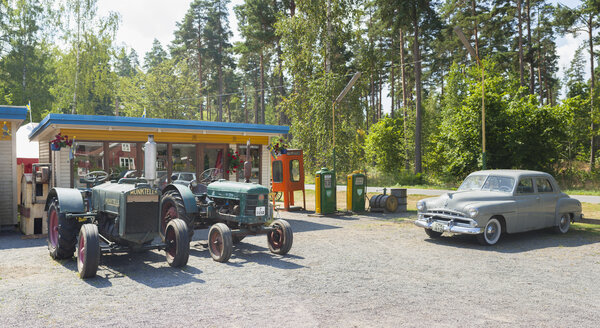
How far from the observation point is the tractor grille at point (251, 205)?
8.31 metres

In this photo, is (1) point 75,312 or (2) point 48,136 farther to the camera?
(2) point 48,136

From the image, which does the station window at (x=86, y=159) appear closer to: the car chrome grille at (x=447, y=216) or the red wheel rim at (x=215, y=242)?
the red wheel rim at (x=215, y=242)

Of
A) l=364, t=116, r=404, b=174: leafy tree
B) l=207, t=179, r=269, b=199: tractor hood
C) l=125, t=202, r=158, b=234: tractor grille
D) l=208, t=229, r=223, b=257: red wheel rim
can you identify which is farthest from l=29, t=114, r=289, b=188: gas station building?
l=364, t=116, r=404, b=174: leafy tree

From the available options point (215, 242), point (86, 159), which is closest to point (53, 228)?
point (215, 242)

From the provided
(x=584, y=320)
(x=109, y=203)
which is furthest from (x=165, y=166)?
(x=584, y=320)

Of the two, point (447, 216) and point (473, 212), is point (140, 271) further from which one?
point (473, 212)

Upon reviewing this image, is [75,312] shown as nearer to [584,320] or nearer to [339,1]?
[584,320]

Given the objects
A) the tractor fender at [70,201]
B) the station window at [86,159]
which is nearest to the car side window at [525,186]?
the tractor fender at [70,201]

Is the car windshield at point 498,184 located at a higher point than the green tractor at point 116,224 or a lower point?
higher

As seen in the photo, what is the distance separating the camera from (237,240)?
9.52 m

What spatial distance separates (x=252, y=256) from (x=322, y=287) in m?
2.58

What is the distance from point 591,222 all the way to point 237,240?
1033cm

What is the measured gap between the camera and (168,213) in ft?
30.0

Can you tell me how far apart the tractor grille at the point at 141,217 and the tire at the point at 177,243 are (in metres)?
0.30
